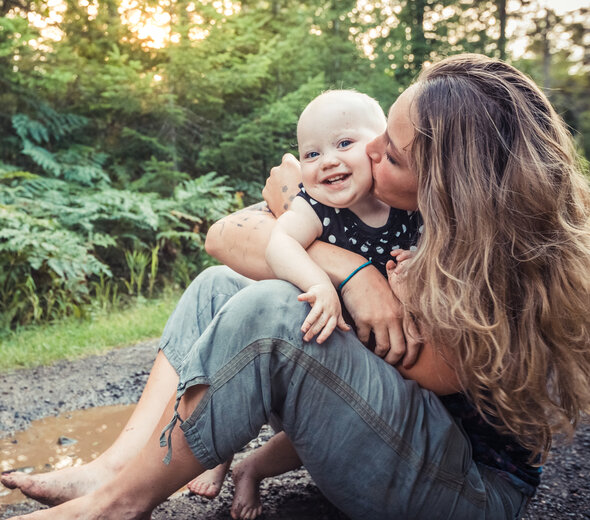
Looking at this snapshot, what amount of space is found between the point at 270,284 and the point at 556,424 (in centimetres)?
69

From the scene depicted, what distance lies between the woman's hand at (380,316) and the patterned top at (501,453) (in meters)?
0.24

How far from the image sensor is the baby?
1490 millimetres

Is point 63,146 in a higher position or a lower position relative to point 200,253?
higher

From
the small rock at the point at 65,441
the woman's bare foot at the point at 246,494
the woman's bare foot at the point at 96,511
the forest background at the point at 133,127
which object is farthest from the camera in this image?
the forest background at the point at 133,127

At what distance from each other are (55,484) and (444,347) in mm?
1068

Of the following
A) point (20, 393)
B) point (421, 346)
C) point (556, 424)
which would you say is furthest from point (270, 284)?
point (20, 393)

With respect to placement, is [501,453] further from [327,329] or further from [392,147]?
[392,147]

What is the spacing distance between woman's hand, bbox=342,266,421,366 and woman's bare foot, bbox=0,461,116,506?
0.83 metres

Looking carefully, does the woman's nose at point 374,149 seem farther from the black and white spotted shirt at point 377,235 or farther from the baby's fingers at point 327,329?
the baby's fingers at point 327,329

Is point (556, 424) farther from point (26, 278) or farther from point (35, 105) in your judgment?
point (35, 105)

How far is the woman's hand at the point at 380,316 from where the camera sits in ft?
4.16

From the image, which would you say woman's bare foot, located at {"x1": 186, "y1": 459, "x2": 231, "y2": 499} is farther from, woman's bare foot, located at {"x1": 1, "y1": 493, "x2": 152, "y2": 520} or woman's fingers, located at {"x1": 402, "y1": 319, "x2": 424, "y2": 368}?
woman's fingers, located at {"x1": 402, "y1": 319, "x2": 424, "y2": 368}

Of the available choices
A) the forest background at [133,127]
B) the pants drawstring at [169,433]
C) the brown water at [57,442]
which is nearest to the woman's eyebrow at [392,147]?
the pants drawstring at [169,433]

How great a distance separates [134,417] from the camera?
1655mm
